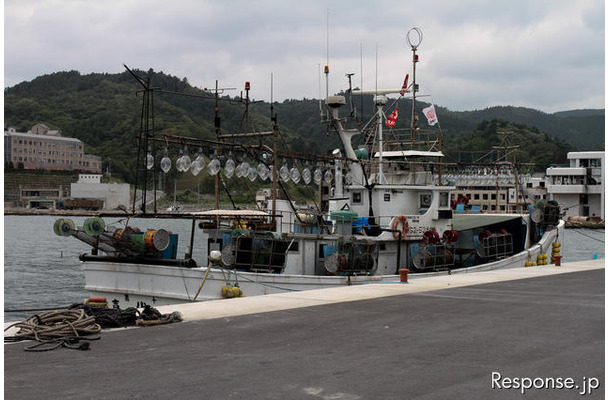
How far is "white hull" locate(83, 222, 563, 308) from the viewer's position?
21.7m

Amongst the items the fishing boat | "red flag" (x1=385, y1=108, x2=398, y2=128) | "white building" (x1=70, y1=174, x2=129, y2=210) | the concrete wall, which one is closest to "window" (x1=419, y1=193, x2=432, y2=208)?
the fishing boat

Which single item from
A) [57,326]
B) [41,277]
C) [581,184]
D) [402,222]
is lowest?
[41,277]

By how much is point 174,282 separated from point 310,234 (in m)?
5.08

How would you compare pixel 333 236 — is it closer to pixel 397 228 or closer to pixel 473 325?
pixel 397 228

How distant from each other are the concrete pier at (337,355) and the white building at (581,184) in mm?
116045

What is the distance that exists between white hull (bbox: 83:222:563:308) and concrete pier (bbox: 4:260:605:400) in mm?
5994

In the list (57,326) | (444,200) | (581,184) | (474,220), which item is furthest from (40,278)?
(581,184)

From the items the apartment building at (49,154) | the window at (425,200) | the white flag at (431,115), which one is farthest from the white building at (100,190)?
the window at (425,200)

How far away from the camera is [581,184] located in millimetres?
126188

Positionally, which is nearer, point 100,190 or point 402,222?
point 402,222

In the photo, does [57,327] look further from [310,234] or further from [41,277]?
[41,277]

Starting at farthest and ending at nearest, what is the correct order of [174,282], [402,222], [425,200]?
[425,200] < [402,222] < [174,282]

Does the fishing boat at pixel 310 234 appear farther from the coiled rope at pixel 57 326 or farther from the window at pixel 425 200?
the coiled rope at pixel 57 326

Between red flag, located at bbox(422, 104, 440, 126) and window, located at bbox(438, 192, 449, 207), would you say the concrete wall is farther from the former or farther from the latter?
window, located at bbox(438, 192, 449, 207)
